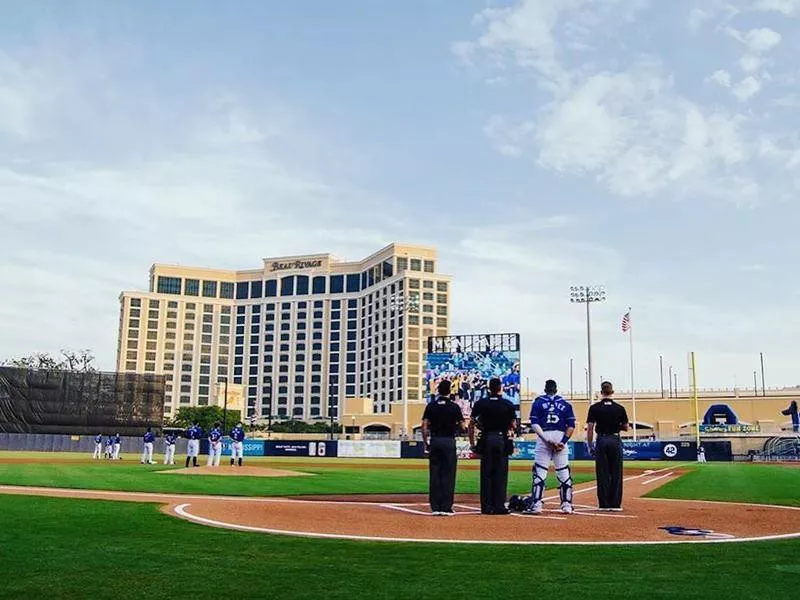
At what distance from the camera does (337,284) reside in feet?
584

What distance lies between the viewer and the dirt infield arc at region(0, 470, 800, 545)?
29.1 feet

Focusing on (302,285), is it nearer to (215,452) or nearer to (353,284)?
(353,284)

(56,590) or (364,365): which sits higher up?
(364,365)

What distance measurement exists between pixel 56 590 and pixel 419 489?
16023 mm

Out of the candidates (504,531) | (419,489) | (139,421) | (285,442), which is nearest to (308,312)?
(139,421)

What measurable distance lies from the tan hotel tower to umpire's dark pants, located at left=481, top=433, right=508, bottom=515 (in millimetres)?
149449

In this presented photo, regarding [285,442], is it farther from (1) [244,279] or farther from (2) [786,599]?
(1) [244,279]

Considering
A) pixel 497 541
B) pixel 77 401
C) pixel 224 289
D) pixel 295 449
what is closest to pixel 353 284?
pixel 224 289

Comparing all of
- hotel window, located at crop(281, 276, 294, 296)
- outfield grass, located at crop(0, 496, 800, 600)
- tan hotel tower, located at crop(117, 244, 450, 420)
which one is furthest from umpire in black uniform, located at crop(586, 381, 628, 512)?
hotel window, located at crop(281, 276, 294, 296)

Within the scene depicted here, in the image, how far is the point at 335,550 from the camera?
7.57 metres

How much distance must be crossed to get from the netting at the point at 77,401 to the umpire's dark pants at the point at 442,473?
6879 centimetres

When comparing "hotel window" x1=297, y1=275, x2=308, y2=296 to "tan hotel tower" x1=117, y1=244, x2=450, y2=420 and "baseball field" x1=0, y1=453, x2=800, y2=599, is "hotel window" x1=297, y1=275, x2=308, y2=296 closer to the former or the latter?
"tan hotel tower" x1=117, y1=244, x2=450, y2=420

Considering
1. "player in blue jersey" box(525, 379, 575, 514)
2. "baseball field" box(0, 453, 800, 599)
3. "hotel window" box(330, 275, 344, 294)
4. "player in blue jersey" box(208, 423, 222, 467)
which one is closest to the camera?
"baseball field" box(0, 453, 800, 599)

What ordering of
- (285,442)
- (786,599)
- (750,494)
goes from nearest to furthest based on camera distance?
(786,599)
(750,494)
(285,442)
